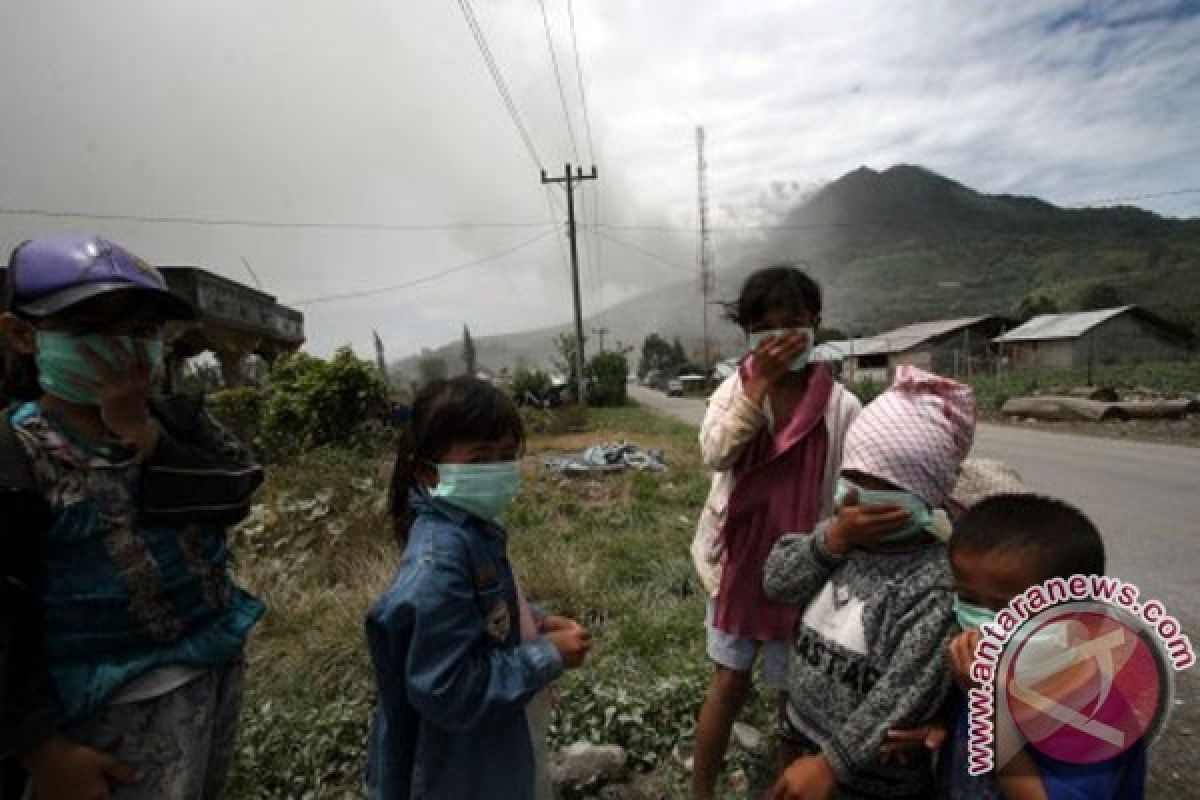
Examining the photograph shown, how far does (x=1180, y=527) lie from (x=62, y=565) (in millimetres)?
7379

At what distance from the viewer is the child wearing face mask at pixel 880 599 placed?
130cm

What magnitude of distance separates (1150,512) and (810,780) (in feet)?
22.0

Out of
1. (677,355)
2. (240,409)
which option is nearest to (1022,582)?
(240,409)

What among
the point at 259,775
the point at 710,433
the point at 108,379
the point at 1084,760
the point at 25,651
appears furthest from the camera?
the point at 259,775

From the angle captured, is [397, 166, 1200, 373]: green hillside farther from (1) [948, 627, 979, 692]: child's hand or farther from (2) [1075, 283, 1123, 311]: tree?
(1) [948, 627, 979, 692]: child's hand

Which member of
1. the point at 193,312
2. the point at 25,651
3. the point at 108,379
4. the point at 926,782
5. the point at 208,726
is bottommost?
the point at 926,782

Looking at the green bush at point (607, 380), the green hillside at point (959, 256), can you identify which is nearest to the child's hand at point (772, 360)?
the green bush at point (607, 380)

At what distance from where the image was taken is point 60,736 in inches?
47.4

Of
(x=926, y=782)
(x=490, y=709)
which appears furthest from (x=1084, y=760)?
(x=490, y=709)

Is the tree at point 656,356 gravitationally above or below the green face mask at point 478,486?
below

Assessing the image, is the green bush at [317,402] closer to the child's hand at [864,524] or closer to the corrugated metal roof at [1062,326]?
the child's hand at [864,524]

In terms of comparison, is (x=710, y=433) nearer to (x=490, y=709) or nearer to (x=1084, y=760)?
(x=490, y=709)

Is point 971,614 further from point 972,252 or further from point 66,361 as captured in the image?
point 972,252

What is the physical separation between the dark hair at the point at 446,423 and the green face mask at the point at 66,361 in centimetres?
59
